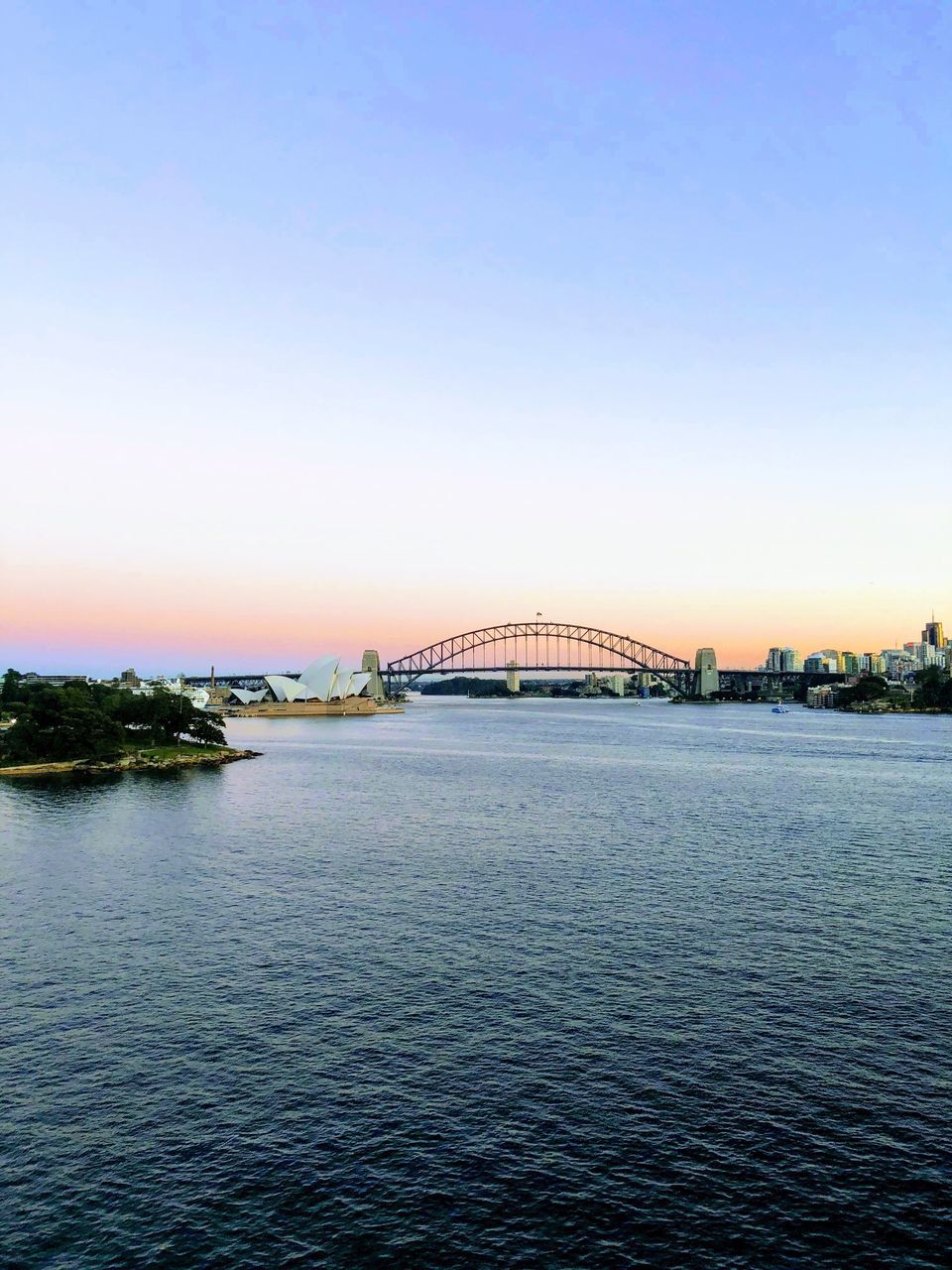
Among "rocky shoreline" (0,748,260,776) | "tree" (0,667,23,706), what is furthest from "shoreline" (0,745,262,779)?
"tree" (0,667,23,706)

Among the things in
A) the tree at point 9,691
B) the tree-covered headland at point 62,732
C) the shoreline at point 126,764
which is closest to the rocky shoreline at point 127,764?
the shoreline at point 126,764

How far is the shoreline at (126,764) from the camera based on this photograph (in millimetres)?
74125

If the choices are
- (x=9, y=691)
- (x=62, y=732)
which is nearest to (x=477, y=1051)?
(x=62, y=732)

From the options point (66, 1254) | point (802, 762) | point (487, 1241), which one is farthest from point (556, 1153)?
point (802, 762)

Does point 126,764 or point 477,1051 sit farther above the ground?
point 126,764

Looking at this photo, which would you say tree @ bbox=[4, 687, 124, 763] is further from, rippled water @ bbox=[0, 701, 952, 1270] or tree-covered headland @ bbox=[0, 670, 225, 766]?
rippled water @ bbox=[0, 701, 952, 1270]

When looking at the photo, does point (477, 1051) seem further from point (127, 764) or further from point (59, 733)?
point (59, 733)

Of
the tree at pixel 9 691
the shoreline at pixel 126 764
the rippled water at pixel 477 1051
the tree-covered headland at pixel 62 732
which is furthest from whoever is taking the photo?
the tree at pixel 9 691

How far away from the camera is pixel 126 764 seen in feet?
260

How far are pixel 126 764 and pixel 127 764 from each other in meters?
0.13

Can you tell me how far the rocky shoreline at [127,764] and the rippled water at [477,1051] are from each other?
109 feet

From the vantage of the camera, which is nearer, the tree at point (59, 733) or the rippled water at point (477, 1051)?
the rippled water at point (477, 1051)

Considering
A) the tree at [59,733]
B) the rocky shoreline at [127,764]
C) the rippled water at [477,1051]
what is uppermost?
the tree at [59,733]

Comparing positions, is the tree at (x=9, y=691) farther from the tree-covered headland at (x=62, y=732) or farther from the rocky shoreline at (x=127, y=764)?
the rocky shoreline at (x=127, y=764)
